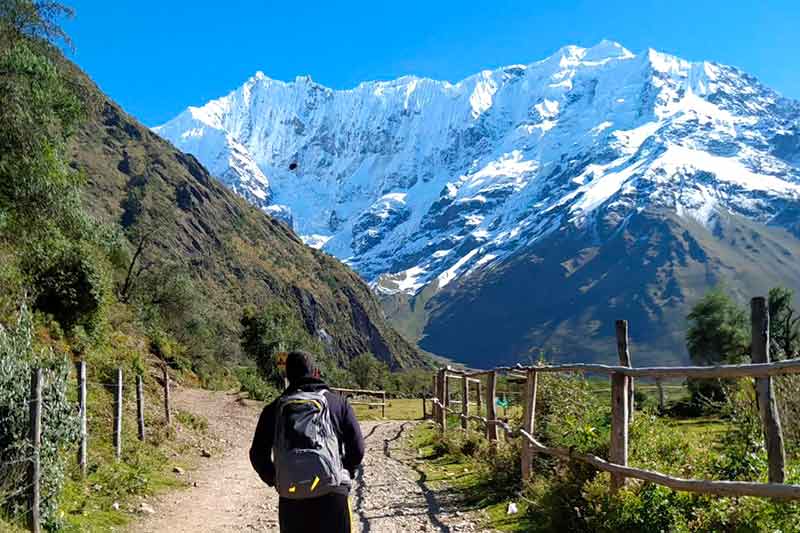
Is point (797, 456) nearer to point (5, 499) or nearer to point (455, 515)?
point (455, 515)

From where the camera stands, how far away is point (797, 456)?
7.67 m

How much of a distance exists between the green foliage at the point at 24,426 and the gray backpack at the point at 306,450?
4099mm

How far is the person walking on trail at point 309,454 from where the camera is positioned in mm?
5465

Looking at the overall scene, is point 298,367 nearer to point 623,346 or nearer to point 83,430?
point 623,346

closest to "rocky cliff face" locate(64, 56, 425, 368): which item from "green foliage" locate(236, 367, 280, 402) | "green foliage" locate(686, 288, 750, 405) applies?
"green foliage" locate(236, 367, 280, 402)

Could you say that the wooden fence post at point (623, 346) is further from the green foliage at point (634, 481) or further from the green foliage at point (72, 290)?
the green foliage at point (72, 290)

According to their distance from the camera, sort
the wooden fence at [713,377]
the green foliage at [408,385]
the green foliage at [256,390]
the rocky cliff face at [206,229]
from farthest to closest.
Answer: the rocky cliff face at [206,229]
the green foliage at [408,385]
the green foliage at [256,390]
the wooden fence at [713,377]

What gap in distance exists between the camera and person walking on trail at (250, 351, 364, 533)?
215 inches

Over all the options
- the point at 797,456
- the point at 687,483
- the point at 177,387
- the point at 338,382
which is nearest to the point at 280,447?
the point at 687,483

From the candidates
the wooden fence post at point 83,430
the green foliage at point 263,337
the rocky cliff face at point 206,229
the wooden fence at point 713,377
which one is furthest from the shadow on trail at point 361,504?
the rocky cliff face at point 206,229

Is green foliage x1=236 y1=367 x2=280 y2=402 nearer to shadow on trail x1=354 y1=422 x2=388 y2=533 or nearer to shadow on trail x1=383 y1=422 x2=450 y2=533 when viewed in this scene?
shadow on trail x1=383 y1=422 x2=450 y2=533

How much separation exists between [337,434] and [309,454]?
0.39 meters

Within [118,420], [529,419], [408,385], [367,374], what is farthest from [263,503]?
[408,385]

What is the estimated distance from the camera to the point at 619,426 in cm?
781
